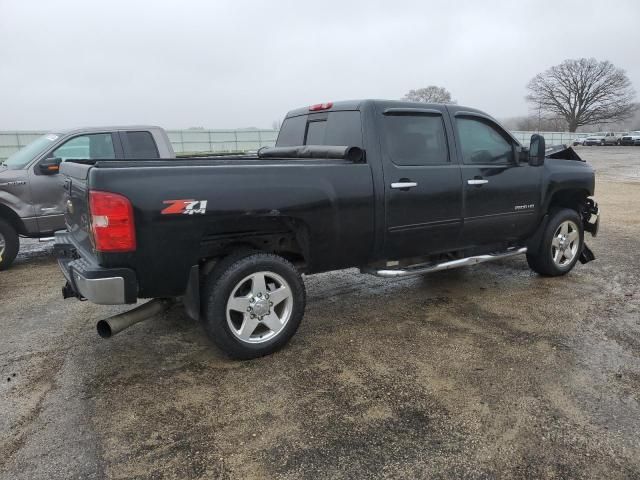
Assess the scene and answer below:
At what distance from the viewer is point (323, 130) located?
4812mm

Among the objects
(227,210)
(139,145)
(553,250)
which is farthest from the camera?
(139,145)

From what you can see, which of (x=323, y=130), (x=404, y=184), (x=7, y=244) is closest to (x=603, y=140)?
(x=323, y=130)

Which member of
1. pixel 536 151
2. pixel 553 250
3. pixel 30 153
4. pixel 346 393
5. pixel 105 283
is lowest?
pixel 346 393

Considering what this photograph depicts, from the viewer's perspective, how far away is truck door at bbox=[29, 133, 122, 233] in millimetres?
6836

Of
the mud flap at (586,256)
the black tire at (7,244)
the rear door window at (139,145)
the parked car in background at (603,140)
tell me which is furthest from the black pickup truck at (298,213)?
the parked car in background at (603,140)

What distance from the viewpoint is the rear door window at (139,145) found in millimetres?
7203

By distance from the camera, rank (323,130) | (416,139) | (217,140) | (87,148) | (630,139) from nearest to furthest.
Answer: (416,139) → (323,130) → (87,148) → (217,140) → (630,139)

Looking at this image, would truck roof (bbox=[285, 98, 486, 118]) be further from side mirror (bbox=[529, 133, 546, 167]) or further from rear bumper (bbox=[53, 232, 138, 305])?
rear bumper (bbox=[53, 232, 138, 305])

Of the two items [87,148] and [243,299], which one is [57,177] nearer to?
[87,148]

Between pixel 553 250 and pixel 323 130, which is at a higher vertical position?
pixel 323 130

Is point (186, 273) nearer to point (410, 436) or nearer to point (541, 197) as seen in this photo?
point (410, 436)

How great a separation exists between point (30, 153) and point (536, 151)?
664 cm

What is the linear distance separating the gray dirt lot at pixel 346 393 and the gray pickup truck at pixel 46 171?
195 cm

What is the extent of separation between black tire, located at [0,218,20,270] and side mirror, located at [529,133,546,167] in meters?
6.49
